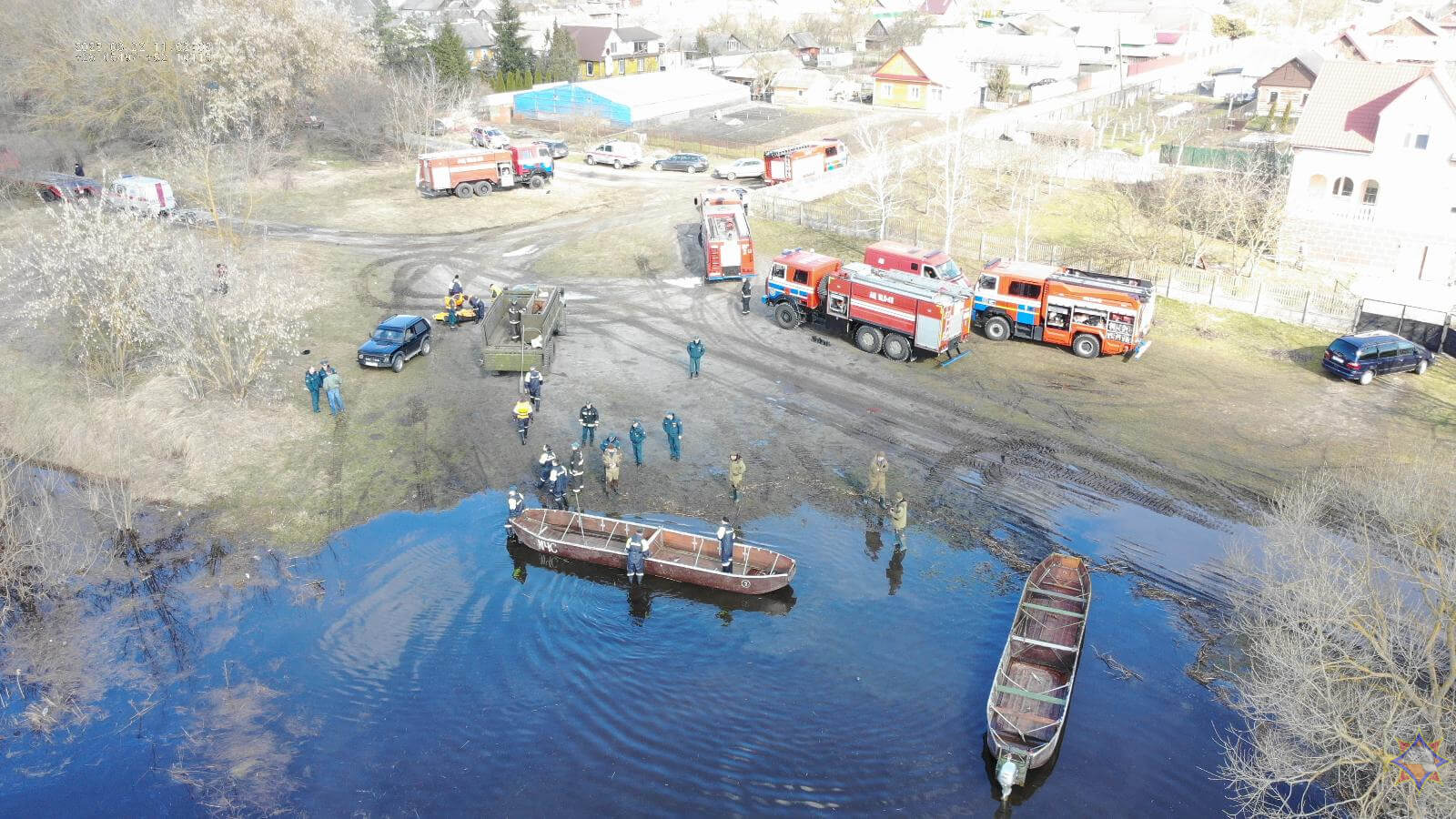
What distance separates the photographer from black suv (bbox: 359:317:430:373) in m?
30.6

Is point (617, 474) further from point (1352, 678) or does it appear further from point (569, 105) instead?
point (569, 105)

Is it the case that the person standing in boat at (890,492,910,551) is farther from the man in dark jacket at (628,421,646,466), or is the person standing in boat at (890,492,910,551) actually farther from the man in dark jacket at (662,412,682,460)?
the man in dark jacket at (628,421,646,466)

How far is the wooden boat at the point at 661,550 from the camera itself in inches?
799

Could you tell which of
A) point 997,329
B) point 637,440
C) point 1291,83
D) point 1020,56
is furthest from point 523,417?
point 1020,56

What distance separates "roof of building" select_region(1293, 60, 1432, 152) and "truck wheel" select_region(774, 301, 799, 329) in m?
29.5

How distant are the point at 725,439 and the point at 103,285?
2110 cm

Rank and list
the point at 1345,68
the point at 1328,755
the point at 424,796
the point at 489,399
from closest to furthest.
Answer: the point at 1328,755
the point at 424,796
the point at 489,399
the point at 1345,68

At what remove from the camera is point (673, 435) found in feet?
82.6

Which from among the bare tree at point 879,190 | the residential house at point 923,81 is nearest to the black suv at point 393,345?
the bare tree at point 879,190

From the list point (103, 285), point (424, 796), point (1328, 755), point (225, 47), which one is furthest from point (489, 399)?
point (225, 47)

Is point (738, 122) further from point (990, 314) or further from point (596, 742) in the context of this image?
point (596, 742)

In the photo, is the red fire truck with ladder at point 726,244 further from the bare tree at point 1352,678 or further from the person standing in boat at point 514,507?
the bare tree at point 1352,678

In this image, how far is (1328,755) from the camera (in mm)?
13234

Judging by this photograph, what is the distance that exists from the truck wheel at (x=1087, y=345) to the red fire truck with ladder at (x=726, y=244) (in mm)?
13610
